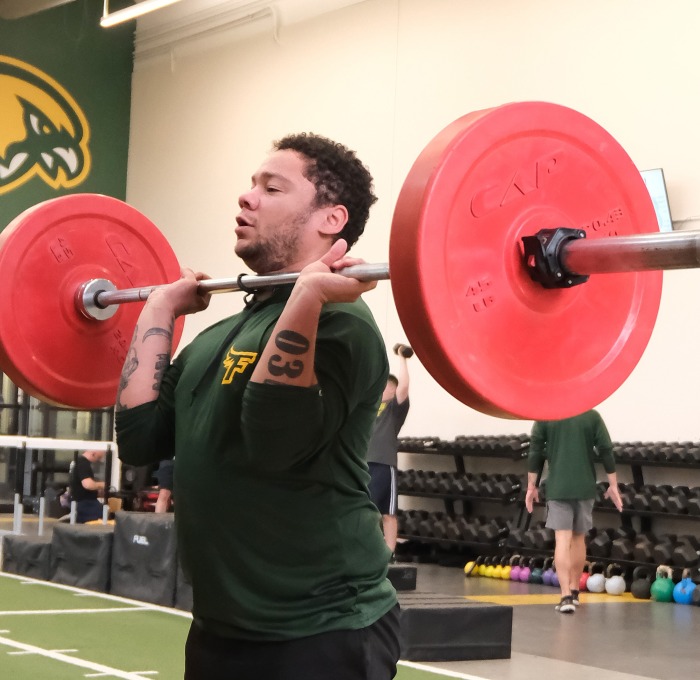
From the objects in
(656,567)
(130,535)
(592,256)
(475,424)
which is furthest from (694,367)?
(592,256)

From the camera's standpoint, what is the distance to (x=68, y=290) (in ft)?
7.55

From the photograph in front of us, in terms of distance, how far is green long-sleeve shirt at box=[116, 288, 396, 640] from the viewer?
1546 mm

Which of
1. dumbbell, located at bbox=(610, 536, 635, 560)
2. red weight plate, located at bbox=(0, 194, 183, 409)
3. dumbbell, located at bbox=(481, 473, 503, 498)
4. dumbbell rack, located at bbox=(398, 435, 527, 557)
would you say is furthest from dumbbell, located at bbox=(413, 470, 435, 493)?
red weight plate, located at bbox=(0, 194, 183, 409)

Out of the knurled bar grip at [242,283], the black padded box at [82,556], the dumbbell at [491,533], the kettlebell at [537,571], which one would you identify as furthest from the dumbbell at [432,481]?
the knurled bar grip at [242,283]

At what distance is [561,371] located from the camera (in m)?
1.54

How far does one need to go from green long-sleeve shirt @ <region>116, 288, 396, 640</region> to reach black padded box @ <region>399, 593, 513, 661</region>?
116 inches

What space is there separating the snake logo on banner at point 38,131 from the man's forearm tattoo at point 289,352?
11247 mm

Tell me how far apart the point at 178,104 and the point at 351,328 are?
37.6ft

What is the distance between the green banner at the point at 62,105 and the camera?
12.1 meters

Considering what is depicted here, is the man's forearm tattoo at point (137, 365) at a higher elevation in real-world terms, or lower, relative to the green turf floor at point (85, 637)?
higher

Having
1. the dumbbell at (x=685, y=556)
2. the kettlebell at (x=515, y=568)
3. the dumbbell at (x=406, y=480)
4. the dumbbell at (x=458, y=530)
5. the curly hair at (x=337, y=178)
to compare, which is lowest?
the kettlebell at (x=515, y=568)

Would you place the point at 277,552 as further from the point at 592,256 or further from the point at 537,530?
the point at 537,530

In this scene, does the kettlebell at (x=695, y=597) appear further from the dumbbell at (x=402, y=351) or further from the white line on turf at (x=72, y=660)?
the white line on turf at (x=72, y=660)

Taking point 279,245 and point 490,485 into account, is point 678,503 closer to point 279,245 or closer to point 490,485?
point 490,485
